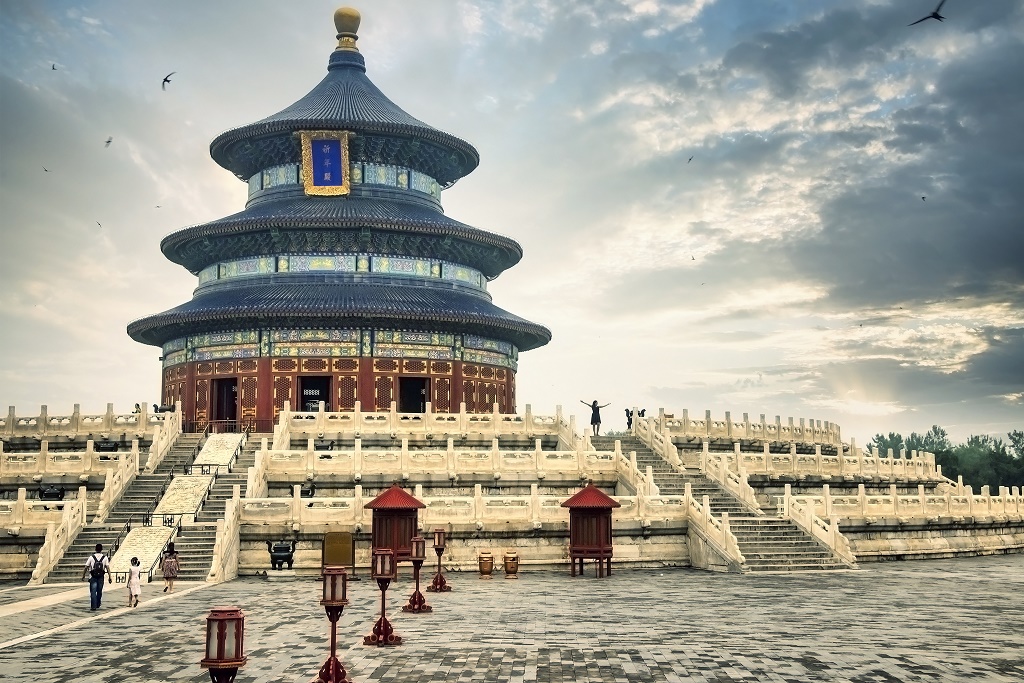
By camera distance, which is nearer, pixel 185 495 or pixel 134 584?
pixel 134 584

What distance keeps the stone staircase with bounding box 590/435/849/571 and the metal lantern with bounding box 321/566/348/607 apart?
58.3 ft

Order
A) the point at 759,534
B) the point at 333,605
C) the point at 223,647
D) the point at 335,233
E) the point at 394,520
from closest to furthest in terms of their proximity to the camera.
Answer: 1. the point at 223,647
2. the point at 333,605
3. the point at 394,520
4. the point at 759,534
5. the point at 335,233

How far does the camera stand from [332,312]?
4769cm

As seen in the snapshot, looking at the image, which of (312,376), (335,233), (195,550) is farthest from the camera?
(335,233)

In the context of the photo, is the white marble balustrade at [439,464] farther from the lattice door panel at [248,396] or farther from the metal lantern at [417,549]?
the lattice door panel at [248,396]

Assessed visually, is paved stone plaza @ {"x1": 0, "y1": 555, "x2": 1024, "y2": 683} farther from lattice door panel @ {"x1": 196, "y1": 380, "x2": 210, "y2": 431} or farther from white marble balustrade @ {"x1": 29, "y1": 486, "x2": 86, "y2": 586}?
lattice door panel @ {"x1": 196, "y1": 380, "x2": 210, "y2": 431}

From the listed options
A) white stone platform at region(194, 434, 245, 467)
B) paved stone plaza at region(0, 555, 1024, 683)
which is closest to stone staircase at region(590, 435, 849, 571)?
paved stone plaza at region(0, 555, 1024, 683)

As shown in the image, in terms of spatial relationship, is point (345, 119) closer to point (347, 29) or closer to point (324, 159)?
point (324, 159)

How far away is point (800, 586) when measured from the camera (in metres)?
25.7

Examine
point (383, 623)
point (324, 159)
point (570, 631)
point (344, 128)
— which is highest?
point (344, 128)

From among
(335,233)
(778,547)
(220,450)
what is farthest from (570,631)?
(335,233)

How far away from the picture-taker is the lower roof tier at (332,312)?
158 ft

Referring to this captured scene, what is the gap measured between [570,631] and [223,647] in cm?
871

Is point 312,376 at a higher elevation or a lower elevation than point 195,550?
higher
